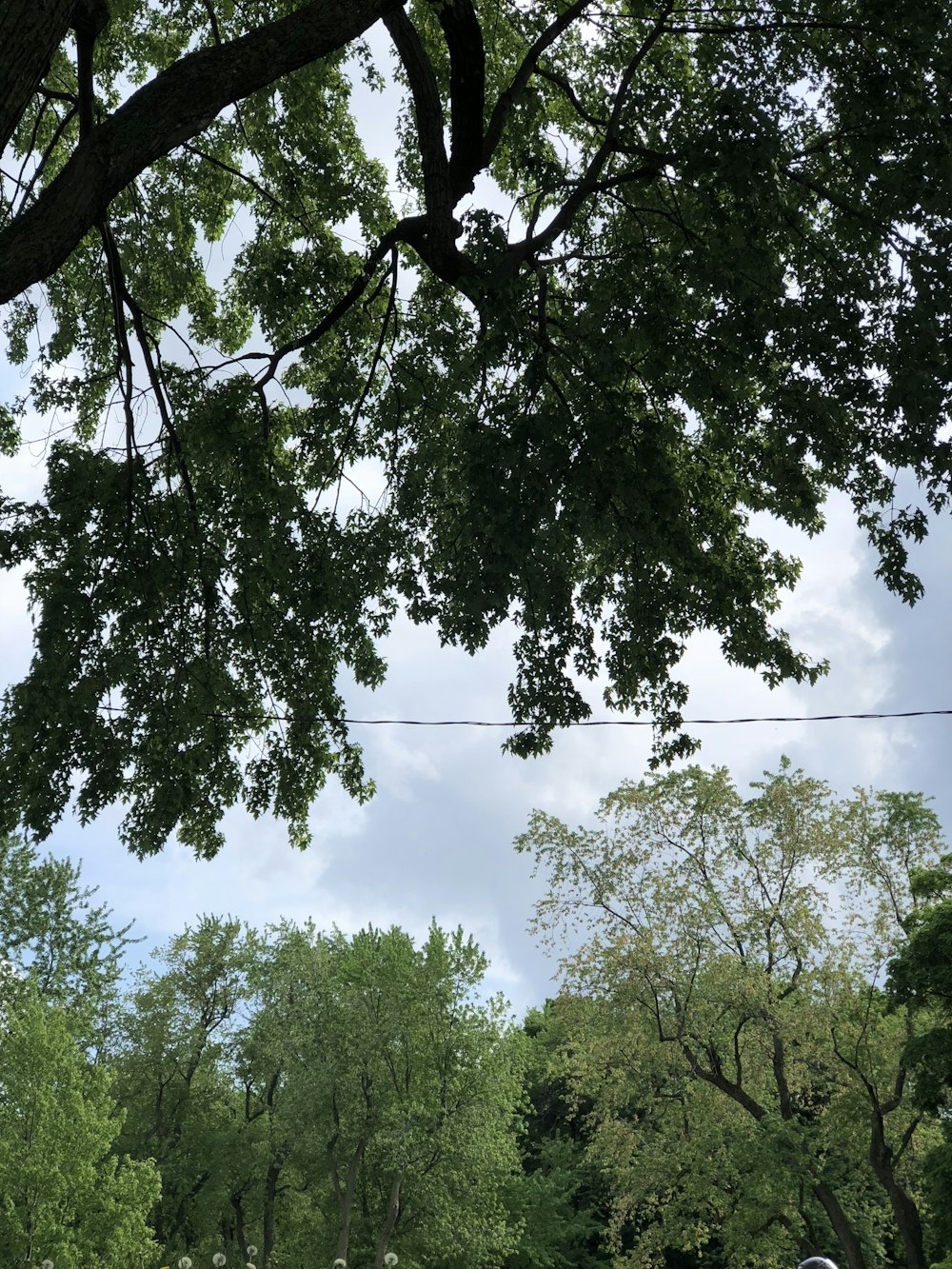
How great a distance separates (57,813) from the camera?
30.1 feet

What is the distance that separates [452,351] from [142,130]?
5387mm

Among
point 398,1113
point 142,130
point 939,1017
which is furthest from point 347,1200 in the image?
point 142,130

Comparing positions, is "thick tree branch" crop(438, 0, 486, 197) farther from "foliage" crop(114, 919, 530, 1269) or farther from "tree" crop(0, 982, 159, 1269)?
"foliage" crop(114, 919, 530, 1269)

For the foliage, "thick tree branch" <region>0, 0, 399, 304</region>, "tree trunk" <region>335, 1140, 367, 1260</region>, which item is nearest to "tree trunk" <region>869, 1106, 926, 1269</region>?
the foliage

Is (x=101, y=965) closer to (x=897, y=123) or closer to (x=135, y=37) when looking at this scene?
(x=135, y=37)

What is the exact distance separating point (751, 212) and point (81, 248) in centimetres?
763

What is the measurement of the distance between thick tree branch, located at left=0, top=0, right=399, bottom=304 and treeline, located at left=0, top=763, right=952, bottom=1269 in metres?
15.1

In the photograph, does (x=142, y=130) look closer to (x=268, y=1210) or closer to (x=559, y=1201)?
(x=268, y=1210)

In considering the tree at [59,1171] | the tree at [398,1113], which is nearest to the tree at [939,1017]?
the tree at [398,1113]

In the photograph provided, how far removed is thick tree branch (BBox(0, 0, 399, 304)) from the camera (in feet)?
18.8

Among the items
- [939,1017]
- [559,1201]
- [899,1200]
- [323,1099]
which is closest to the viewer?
[939,1017]

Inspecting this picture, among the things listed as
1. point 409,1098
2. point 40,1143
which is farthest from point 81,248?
point 409,1098

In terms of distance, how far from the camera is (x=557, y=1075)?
Result: 25.8 m

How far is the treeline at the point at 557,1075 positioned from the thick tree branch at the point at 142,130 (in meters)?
15.1
